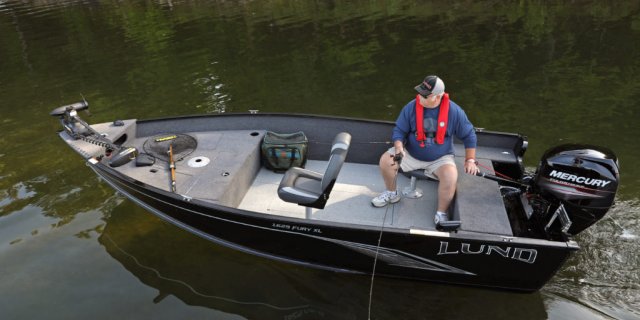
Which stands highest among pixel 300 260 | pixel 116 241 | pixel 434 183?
pixel 434 183

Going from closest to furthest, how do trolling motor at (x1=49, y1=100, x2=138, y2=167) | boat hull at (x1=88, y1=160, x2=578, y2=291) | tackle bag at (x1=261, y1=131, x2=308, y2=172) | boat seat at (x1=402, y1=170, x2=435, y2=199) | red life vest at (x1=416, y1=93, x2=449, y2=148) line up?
1. boat hull at (x1=88, y1=160, x2=578, y2=291)
2. red life vest at (x1=416, y1=93, x2=449, y2=148)
3. boat seat at (x1=402, y1=170, x2=435, y2=199)
4. trolling motor at (x1=49, y1=100, x2=138, y2=167)
5. tackle bag at (x1=261, y1=131, x2=308, y2=172)

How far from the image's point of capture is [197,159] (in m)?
6.05

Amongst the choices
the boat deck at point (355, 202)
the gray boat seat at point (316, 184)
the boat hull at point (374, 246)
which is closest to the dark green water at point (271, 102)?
the boat hull at point (374, 246)

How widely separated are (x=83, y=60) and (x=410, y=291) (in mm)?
15183

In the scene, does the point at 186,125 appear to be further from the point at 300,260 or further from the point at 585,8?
the point at 585,8

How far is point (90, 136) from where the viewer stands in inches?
243

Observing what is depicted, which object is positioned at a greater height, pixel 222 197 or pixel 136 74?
pixel 222 197

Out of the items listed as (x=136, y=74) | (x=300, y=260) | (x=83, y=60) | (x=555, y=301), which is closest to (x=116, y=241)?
(x=300, y=260)

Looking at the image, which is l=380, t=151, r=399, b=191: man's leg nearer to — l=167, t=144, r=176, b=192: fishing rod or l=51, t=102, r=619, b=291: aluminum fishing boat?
l=51, t=102, r=619, b=291: aluminum fishing boat

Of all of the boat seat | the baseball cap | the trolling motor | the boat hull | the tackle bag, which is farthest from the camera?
the tackle bag

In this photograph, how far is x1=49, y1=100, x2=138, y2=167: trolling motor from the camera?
5875 mm

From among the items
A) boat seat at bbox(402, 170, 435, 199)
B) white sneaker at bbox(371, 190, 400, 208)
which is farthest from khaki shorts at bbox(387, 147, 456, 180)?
white sneaker at bbox(371, 190, 400, 208)

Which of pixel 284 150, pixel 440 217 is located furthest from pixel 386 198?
pixel 284 150

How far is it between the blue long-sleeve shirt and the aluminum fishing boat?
0.37 meters
